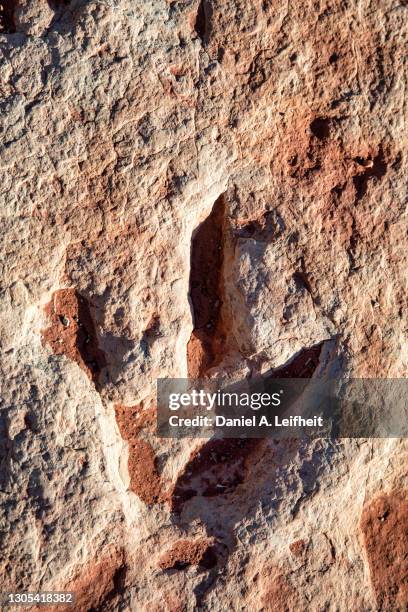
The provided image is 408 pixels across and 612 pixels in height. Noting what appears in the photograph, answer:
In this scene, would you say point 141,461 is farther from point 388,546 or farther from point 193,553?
point 388,546

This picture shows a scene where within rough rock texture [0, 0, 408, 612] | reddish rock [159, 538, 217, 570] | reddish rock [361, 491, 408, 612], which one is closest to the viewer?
rough rock texture [0, 0, 408, 612]

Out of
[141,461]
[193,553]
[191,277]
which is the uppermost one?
[191,277]

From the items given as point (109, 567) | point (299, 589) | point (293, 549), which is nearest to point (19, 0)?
point (109, 567)

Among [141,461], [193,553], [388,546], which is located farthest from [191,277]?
[388,546]

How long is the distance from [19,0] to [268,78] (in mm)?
2046

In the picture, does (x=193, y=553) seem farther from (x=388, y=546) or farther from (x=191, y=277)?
(x=191, y=277)

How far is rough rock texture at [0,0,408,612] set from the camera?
4.75m

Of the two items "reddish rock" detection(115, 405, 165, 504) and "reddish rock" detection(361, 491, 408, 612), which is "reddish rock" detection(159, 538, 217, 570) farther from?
"reddish rock" detection(361, 491, 408, 612)

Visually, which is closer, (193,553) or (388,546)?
(193,553)

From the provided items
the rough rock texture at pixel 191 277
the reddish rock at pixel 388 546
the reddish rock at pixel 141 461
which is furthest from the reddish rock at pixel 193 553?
the reddish rock at pixel 388 546

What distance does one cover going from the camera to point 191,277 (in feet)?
16.7

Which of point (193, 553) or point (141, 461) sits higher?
point (141, 461)

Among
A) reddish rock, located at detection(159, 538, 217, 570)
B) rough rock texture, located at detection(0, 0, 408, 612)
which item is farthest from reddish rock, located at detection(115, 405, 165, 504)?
reddish rock, located at detection(159, 538, 217, 570)

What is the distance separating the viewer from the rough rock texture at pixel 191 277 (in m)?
4.75
